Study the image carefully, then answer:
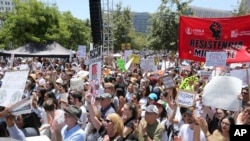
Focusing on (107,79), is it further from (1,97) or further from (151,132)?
(1,97)

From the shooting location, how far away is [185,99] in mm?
5926

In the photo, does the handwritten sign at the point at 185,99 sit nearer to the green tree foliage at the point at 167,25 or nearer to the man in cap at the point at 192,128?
the man in cap at the point at 192,128

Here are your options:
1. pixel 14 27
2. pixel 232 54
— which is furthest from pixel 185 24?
pixel 14 27

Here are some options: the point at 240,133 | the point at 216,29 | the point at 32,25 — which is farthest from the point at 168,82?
the point at 32,25

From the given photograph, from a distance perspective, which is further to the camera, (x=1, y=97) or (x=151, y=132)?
(x=151, y=132)

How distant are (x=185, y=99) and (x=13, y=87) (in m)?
2.40

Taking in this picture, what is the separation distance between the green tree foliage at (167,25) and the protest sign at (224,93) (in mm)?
26620

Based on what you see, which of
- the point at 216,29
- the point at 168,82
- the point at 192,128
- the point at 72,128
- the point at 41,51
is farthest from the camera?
the point at 41,51

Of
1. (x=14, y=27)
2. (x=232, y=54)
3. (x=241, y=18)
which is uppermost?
(x=241, y=18)

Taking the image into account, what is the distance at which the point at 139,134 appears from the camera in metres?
5.14

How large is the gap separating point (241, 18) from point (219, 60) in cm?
96

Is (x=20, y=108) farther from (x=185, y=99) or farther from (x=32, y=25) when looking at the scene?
(x=32, y=25)

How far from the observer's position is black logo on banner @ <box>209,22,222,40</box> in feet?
29.9

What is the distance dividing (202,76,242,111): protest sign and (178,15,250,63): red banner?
2893 millimetres
